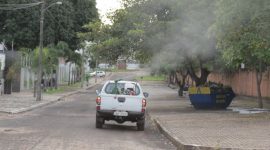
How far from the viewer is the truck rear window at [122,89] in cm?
1980

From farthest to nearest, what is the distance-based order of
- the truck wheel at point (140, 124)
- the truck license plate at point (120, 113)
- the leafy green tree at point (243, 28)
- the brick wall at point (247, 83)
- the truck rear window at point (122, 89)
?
the brick wall at point (247, 83), the leafy green tree at point (243, 28), the truck rear window at point (122, 89), the truck wheel at point (140, 124), the truck license plate at point (120, 113)

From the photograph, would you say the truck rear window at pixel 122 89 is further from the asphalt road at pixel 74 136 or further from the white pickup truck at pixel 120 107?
the asphalt road at pixel 74 136

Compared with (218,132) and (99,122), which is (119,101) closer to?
(99,122)

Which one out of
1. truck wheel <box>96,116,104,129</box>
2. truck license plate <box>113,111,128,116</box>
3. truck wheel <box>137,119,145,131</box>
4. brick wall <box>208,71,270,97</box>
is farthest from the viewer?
brick wall <box>208,71,270,97</box>

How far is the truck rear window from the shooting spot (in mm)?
19798

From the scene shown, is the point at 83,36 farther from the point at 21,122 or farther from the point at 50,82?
the point at 50,82

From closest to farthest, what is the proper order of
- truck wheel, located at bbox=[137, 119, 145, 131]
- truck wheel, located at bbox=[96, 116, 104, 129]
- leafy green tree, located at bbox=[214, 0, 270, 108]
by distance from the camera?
truck wheel, located at bbox=[96, 116, 104, 129], truck wheel, located at bbox=[137, 119, 145, 131], leafy green tree, located at bbox=[214, 0, 270, 108]

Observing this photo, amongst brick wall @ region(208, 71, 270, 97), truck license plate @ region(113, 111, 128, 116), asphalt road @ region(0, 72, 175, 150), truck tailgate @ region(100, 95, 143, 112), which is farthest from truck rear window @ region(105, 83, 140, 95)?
brick wall @ region(208, 71, 270, 97)

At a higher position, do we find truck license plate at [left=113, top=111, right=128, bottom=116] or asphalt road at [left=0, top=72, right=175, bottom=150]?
truck license plate at [left=113, top=111, right=128, bottom=116]

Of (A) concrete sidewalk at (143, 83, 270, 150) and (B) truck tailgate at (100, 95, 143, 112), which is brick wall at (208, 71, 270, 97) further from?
(B) truck tailgate at (100, 95, 143, 112)

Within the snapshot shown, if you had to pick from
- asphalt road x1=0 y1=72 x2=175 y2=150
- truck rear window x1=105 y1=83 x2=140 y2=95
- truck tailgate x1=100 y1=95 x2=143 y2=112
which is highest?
truck rear window x1=105 y1=83 x2=140 y2=95

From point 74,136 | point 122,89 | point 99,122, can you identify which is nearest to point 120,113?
point 99,122

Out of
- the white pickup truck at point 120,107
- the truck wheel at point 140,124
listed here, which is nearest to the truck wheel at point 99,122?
the white pickup truck at point 120,107

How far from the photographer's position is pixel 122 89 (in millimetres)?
20062
